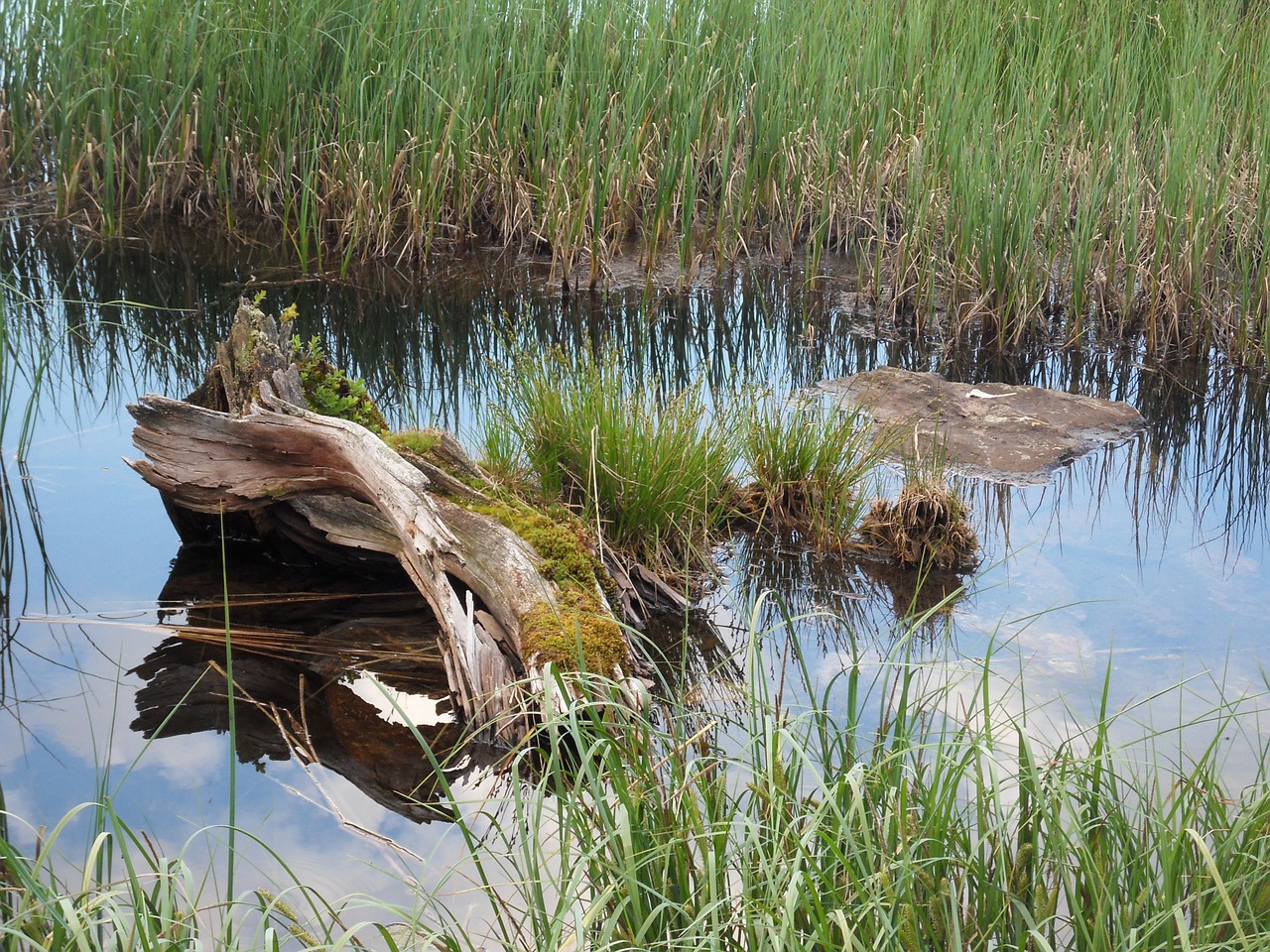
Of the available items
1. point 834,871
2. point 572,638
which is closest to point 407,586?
point 572,638

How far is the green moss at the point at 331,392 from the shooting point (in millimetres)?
4078

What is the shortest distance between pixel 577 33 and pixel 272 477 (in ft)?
15.2

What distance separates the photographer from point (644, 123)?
7.27 metres

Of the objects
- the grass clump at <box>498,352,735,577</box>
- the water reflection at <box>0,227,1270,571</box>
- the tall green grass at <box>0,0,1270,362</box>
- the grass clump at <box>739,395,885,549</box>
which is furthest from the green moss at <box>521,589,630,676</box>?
the tall green grass at <box>0,0,1270,362</box>

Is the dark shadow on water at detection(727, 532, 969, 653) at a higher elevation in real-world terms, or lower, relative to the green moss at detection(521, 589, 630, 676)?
lower

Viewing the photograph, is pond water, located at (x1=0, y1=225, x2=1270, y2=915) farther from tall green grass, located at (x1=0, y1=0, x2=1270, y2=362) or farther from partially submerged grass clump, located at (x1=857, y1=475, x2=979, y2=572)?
tall green grass, located at (x1=0, y1=0, x2=1270, y2=362)

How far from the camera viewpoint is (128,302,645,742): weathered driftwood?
3260mm

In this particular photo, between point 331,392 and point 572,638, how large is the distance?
153 centimetres

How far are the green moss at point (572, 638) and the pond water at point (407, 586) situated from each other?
1.00 feet

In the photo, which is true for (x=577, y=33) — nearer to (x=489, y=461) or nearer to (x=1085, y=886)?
(x=489, y=461)

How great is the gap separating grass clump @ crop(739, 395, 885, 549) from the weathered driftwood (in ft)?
4.07

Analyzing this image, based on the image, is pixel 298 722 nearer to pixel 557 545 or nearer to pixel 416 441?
pixel 557 545

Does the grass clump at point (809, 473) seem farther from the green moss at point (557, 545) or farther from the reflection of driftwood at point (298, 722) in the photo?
the reflection of driftwood at point (298, 722)

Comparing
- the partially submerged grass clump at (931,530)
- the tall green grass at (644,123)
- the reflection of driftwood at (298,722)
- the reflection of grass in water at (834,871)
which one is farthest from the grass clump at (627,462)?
the tall green grass at (644,123)
